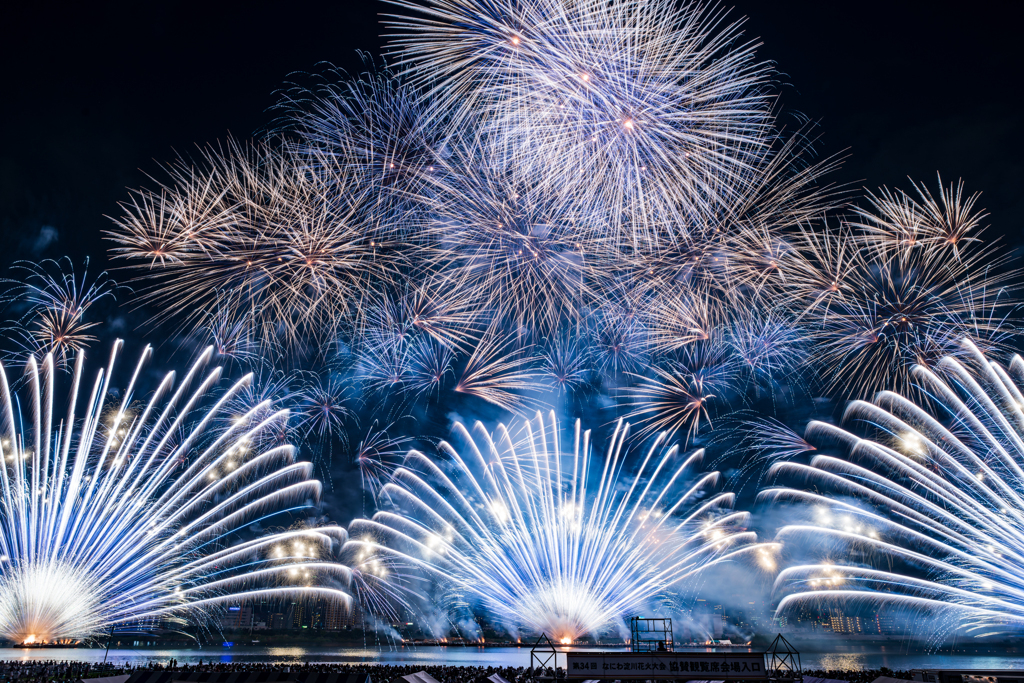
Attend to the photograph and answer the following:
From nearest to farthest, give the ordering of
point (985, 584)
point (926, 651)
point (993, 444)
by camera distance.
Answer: point (993, 444), point (985, 584), point (926, 651)

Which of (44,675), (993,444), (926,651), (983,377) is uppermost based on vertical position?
(983,377)

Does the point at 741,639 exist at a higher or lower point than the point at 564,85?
lower

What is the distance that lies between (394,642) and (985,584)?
111m

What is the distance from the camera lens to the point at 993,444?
31078mm

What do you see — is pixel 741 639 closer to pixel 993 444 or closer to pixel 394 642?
pixel 394 642

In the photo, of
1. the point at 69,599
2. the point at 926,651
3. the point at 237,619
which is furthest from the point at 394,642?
the point at 926,651

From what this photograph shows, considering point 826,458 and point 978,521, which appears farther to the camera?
point 826,458

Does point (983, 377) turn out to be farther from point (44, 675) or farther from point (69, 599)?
point (69, 599)

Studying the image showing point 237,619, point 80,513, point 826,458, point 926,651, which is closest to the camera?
point 826,458

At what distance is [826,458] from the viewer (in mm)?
34438

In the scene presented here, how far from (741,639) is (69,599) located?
9912cm

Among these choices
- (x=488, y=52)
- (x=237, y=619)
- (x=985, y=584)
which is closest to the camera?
(x=488, y=52)

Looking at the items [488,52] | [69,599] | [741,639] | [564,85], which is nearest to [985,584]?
[564,85]

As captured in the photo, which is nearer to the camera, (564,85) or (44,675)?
(564,85)
